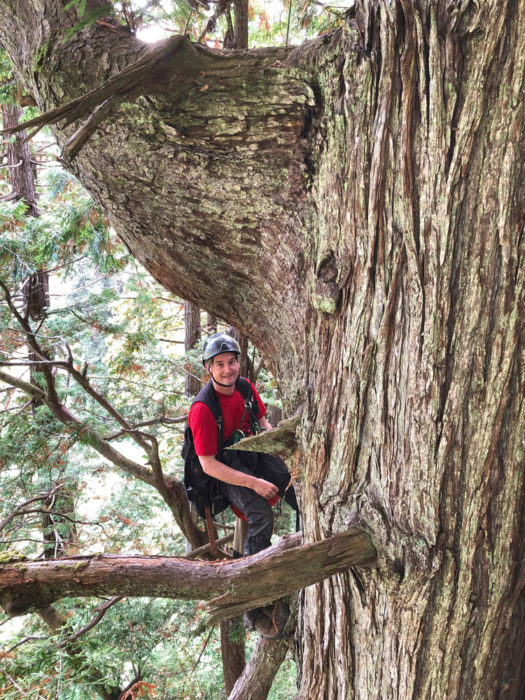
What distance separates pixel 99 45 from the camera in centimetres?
233

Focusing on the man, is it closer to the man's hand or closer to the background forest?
the man's hand

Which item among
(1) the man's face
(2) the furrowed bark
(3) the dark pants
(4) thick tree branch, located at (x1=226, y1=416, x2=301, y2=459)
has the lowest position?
(2) the furrowed bark

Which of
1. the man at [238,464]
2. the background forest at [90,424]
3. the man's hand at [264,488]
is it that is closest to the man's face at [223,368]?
the man at [238,464]

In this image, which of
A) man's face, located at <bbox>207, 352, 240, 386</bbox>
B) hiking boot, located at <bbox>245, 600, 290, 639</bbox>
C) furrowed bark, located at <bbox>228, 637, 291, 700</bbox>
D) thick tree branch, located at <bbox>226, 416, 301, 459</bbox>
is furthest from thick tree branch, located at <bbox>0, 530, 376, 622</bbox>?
furrowed bark, located at <bbox>228, 637, 291, 700</bbox>

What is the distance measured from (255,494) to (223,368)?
86 cm

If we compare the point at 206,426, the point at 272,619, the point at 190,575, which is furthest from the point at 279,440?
the point at 272,619

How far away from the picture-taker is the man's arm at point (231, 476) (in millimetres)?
3264

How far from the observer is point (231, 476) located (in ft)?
10.8

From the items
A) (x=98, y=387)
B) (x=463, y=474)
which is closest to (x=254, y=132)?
(x=463, y=474)

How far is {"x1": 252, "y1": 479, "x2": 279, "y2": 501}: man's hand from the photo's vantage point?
3.37 m

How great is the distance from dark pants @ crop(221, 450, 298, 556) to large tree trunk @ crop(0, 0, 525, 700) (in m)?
0.97

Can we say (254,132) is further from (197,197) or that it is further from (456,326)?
(456,326)

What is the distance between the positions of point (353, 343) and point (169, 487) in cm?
353

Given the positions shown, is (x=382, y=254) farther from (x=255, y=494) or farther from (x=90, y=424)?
(x=90, y=424)
